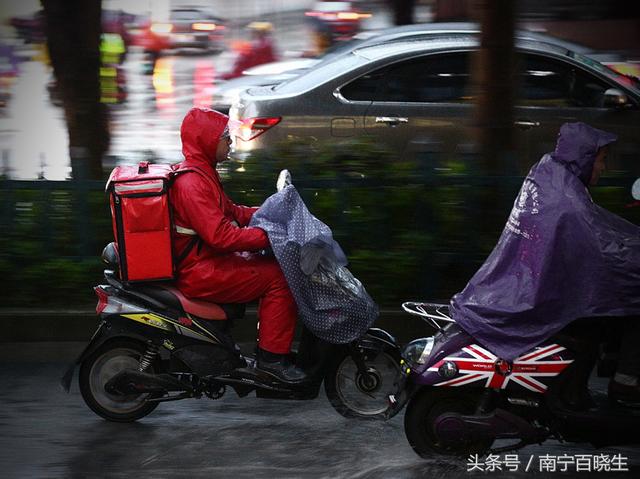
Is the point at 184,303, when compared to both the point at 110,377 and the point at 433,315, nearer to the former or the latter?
the point at 110,377

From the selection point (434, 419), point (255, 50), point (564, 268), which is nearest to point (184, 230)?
point (434, 419)

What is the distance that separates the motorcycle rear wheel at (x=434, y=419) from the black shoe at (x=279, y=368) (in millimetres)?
781

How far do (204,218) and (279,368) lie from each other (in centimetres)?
87

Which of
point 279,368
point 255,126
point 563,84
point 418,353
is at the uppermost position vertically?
point 563,84

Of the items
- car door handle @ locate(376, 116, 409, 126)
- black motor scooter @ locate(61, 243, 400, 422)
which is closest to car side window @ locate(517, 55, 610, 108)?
car door handle @ locate(376, 116, 409, 126)

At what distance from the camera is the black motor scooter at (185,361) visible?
5.55 metres

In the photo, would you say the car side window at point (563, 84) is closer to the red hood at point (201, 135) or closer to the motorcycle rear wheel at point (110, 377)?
the red hood at point (201, 135)

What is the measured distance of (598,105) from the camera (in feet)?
33.6

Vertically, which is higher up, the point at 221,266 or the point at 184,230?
the point at 184,230

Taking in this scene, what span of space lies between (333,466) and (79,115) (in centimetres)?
423

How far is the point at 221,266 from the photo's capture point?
5551 mm

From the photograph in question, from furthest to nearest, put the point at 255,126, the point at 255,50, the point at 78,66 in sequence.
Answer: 1. the point at 255,50
2. the point at 255,126
3. the point at 78,66

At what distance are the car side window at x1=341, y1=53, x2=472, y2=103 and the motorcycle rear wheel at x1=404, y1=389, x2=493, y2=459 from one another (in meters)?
5.52

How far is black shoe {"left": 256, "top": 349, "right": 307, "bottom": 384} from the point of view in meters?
5.57
